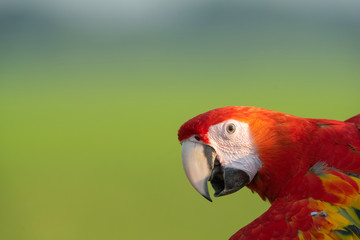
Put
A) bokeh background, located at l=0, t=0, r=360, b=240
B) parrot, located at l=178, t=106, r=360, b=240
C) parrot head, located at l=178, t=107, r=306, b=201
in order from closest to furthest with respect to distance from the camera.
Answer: parrot, located at l=178, t=106, r=360, b=240
parrot head, located at l=178, t=107, r=306, b=201
bokeh background, located at l=0, t=0, r=360, b=240

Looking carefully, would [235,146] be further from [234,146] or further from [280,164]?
[280,164]

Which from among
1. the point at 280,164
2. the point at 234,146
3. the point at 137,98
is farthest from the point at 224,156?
the point at 137,98

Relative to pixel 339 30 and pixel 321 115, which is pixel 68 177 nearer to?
pixel 321 115

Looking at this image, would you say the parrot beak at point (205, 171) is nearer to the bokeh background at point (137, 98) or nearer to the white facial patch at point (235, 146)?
the white facial patch at point (235, 146)

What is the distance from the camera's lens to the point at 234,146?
0.96 m

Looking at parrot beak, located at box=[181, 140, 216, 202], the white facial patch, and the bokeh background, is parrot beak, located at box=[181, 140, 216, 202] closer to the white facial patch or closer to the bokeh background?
the white facial patch

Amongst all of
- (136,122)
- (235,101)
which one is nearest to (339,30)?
(235,101)

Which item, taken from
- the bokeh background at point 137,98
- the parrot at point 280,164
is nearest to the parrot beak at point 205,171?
the parrot at point 280,164

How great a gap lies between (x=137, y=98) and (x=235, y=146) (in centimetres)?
692

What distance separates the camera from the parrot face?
951 mm

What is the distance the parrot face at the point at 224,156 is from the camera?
951mm

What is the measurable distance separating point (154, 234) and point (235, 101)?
12.4 ft

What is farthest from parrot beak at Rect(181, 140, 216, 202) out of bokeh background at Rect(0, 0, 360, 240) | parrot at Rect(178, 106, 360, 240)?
bokeh background at Rect(0, 0, 360, 240)

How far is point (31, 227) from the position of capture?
3461 mm
